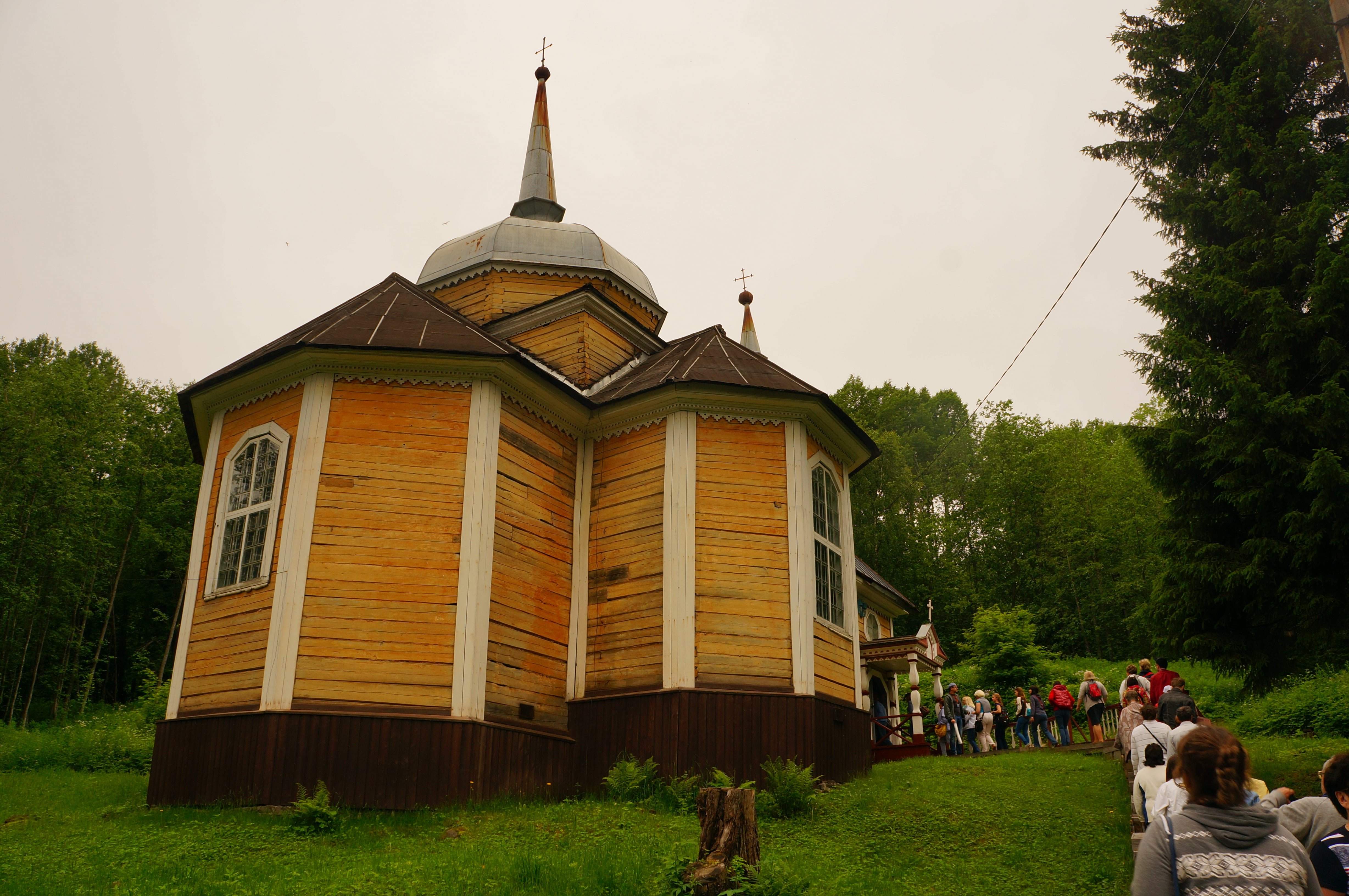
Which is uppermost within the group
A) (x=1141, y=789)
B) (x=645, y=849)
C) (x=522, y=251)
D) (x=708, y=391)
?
(x=522, y=251)

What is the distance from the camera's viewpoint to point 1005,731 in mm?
24172

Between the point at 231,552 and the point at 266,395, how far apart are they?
2295 millimetres

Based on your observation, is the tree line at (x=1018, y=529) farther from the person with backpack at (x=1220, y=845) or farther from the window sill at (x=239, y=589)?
the person with backpack at (x=1220, y=845)

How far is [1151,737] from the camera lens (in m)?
8.69

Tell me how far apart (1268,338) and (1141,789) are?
7618 mm

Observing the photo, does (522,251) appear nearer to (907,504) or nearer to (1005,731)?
(1005,731)

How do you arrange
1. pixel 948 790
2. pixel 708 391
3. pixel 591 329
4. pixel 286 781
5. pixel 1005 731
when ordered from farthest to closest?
pixel 1005 731 < pixel 591 329 < pixel 708 391 < pixel 948 790 < pixel 286 781

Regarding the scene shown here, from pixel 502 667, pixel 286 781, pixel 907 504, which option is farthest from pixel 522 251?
pixel 907 504

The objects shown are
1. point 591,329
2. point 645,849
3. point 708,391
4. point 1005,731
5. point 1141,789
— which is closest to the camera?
point 1141,789

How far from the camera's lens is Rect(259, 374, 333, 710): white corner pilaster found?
37.6ft

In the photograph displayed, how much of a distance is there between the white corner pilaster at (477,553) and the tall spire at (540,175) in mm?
8935

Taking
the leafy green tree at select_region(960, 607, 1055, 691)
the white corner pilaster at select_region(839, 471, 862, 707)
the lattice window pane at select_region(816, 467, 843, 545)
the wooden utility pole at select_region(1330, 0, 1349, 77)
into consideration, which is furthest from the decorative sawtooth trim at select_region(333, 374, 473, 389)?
the leafy green tree at select_region(960, 607, 1055, 691)

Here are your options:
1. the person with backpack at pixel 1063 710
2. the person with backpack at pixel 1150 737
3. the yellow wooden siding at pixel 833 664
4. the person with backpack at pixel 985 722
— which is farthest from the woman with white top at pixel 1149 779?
the person with backpack at pixel 985 722

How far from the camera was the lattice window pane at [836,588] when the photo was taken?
14688 millimetres
